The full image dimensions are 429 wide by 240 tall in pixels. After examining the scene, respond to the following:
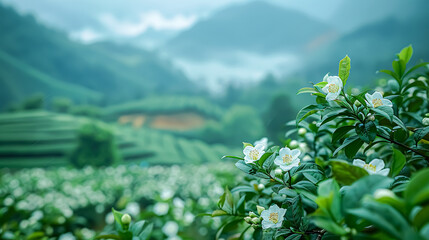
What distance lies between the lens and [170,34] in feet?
29.2

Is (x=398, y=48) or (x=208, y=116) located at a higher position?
(x=398, y=48)

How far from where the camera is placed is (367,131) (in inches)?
13.5

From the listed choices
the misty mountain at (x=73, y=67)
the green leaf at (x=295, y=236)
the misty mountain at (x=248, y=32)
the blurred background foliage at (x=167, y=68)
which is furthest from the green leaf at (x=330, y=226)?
the misty mountain at (x=248, y=32)

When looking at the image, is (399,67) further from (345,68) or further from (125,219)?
(125,219)

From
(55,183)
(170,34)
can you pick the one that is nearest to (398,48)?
(170,34)

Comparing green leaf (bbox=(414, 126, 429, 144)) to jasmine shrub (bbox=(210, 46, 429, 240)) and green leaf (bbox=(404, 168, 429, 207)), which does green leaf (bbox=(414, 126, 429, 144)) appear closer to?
jasmine shrub (bbox=(210, 46, 429, 240))

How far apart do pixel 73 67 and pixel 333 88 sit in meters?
7.91

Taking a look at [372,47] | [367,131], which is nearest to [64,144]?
[367,131]

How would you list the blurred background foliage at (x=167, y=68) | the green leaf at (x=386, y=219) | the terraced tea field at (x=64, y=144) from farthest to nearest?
the blurred background foliage at (x=167, y=68), the terraced tea field at (x=64, y=144), the green leaf at (x=386, y=219)

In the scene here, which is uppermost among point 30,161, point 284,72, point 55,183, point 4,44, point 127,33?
point 127,33

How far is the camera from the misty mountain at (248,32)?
8.30 metres

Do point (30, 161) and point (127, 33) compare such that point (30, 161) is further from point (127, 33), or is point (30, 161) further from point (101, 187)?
point (127, 33)

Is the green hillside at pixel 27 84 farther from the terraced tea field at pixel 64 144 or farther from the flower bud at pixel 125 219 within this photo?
the flower bud at pixel 125 219

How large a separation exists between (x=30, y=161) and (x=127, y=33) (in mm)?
4712
